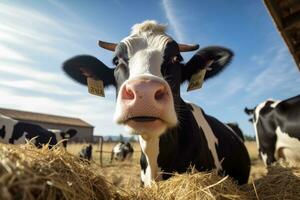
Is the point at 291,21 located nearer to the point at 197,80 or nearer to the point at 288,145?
the point at 288,145

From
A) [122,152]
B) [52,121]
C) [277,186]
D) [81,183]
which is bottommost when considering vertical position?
[122,152]

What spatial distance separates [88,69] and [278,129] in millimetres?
5085

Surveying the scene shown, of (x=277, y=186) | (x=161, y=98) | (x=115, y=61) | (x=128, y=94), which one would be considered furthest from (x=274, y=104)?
(x=128, y=94)

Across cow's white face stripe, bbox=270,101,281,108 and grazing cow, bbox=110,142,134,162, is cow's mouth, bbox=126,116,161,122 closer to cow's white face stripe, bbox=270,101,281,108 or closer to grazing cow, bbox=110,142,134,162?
cow's white face stripe, bbox=270,101,281,108

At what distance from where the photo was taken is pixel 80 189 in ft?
6.53

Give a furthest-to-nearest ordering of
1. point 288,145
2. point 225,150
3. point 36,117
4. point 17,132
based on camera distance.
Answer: point 36,117, point 17,132, point 288,145, point 225,150

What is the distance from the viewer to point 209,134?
515cm

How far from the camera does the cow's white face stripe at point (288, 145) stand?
7500mm

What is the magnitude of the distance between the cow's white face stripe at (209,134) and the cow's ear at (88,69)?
1.34 metres

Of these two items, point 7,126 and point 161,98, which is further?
point 7,126

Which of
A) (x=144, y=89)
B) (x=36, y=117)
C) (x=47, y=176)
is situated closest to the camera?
(x=47, y=176)

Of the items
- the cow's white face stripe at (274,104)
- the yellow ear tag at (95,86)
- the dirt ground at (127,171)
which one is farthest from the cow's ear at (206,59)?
the cow's white face stripe at (274,104)

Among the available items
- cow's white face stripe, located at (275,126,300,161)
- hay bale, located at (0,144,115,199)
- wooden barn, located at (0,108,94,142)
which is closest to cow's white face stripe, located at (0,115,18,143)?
cow's white face stripe, located at (275,126,300,161)

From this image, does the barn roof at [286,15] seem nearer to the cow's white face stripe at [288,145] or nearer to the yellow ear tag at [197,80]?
the cow's white face stripe at [288,145]
